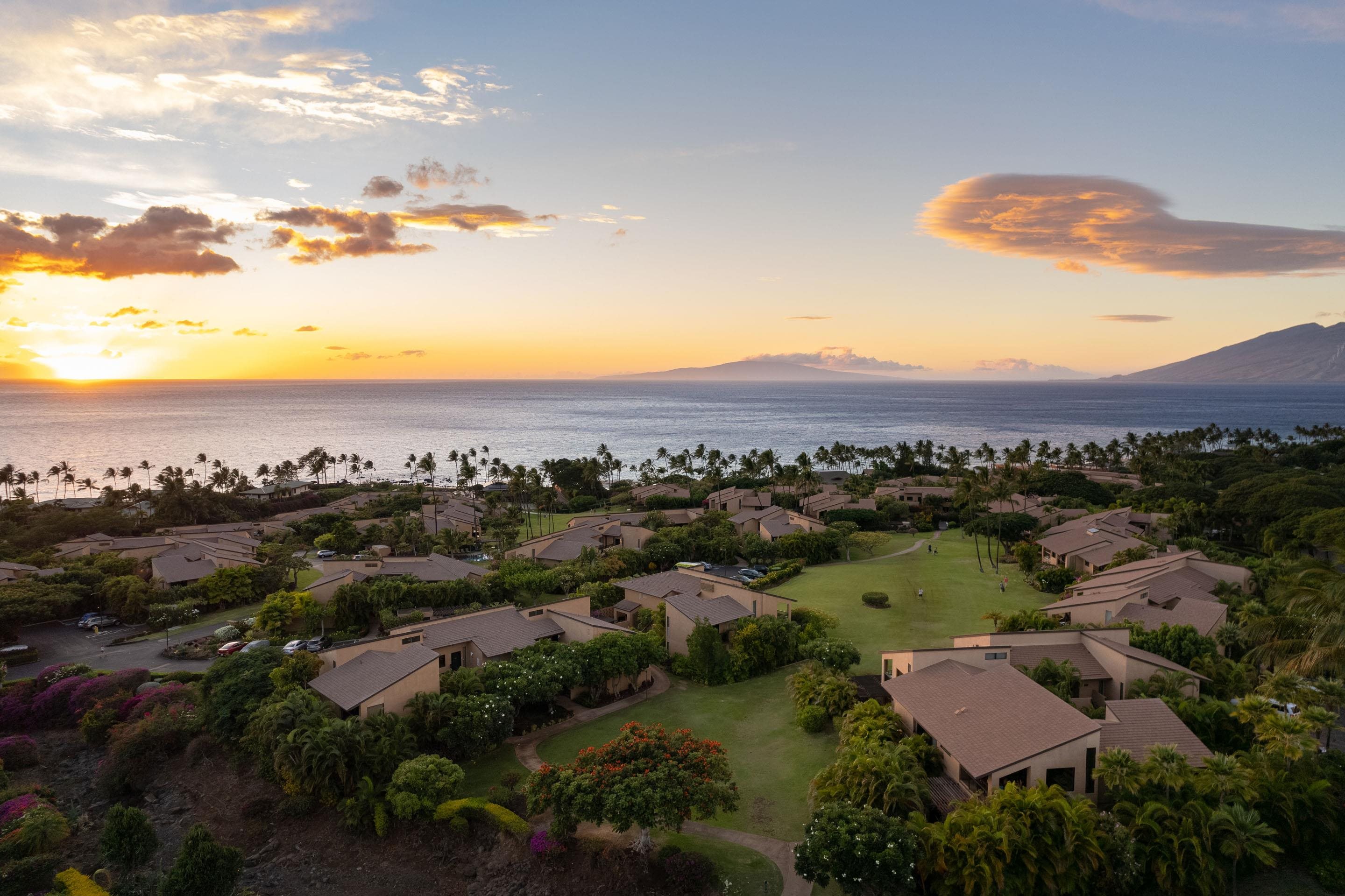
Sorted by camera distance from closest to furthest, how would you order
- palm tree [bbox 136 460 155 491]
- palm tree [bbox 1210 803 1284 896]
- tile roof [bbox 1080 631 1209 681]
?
palm tree [bbox 1210 803 1284 896] < tile roof [bbox 1080 631 1209 681] < palm tree [bbox 136 460 155 491]

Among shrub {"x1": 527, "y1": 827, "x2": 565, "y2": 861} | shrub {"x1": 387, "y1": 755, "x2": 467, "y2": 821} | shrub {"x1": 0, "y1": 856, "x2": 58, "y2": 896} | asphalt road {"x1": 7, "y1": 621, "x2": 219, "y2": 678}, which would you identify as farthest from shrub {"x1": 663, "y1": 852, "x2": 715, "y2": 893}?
asphalt road {"x1": 7, "y1": 621, "x2": 219, "y2": 678}

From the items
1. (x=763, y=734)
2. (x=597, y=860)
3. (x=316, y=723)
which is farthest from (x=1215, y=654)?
(x=316, y=723)

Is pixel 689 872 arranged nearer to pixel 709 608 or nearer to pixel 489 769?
pixel 489 769

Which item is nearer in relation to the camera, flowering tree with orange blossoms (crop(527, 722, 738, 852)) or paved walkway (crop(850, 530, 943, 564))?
flowering tree with orange blossoms (crop(527, 722, 738, 852))

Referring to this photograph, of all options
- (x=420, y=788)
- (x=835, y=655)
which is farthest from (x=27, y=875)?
(x=835, y=655)

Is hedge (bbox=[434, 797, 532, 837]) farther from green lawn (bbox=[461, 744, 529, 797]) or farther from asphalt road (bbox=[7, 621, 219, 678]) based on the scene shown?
asphalt road (bbox=[7, 621, 219, 678])

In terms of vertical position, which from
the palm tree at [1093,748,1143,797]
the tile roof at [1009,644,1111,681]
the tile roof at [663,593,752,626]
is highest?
the palm tree at [1093,748,1143,797]
